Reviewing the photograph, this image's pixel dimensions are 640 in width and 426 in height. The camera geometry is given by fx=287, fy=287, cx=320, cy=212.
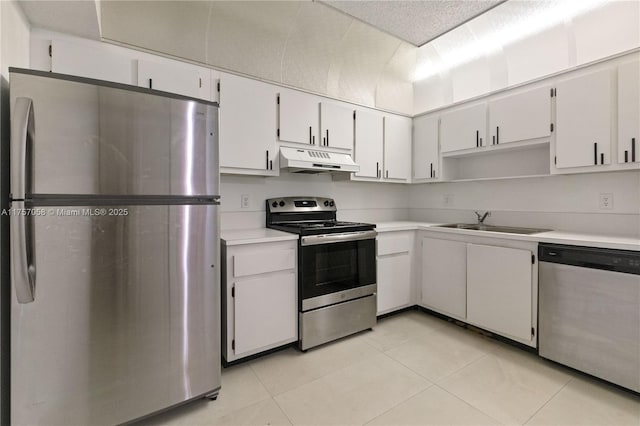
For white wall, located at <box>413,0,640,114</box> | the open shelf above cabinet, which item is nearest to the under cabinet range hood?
the open shelf above cabinet

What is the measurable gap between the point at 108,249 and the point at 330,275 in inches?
61.8

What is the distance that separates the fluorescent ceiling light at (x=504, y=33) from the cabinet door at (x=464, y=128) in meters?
0.62

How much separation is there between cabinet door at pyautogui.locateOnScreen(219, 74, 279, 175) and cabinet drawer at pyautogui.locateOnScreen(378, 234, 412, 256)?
3.99 feet

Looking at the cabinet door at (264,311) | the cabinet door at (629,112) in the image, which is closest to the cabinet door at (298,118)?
the cabinet door at (264,311)

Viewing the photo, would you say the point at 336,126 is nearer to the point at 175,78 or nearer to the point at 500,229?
the point at 175,78

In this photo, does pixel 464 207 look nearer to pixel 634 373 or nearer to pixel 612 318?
pixel 612 318

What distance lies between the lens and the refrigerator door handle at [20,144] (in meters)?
1.19

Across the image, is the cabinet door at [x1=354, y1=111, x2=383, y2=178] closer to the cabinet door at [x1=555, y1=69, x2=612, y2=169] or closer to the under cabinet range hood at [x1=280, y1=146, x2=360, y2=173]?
the under cabinet range hood at [x1=280, y1=146, x2=360, y2=173]

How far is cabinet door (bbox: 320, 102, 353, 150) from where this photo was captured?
283cm

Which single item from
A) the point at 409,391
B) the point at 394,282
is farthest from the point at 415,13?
the point at 409,391

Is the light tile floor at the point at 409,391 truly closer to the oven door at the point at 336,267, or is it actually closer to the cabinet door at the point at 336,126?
the oven door at the point at 336,267

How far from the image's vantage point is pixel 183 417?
5.34 feet

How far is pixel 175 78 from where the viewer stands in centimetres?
210

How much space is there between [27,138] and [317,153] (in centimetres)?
194
